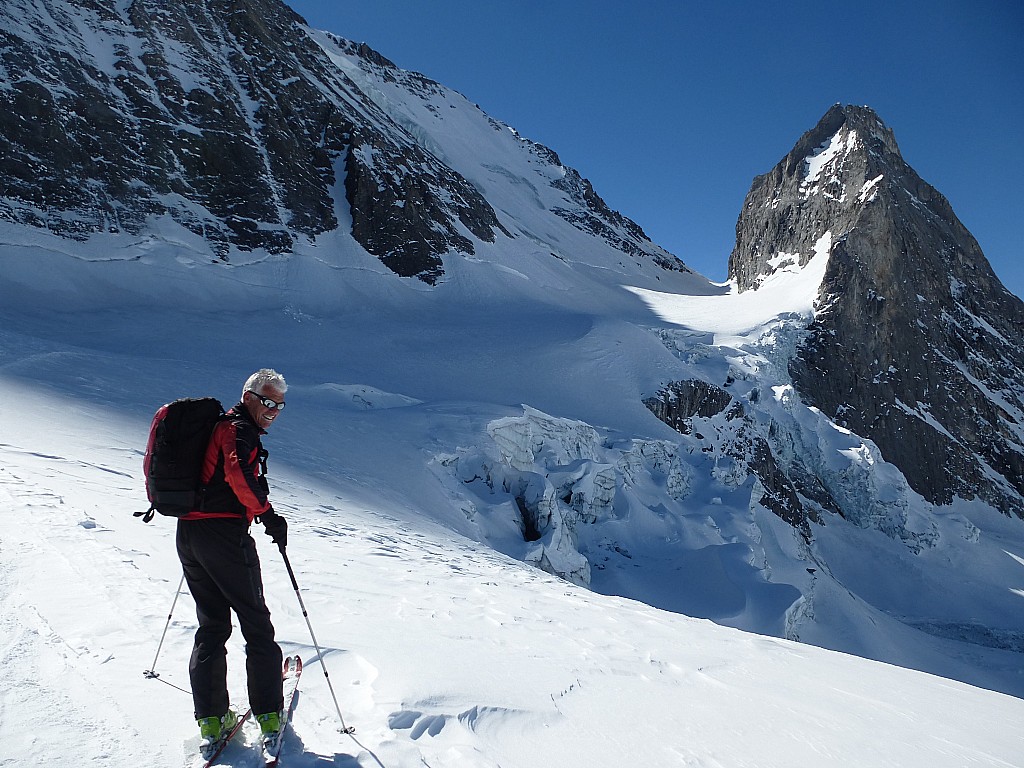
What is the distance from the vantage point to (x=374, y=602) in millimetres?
4859

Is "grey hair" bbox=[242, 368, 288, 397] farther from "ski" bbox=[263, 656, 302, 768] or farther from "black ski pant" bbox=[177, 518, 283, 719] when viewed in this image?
"ski" bbox=[263, 656, 302, 768]

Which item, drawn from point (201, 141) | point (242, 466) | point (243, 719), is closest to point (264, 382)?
point (242, 466)

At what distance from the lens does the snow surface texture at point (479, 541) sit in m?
3.10

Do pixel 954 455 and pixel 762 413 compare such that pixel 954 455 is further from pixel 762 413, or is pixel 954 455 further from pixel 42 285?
pixel 42 285

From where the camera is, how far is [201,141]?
32.6 metres

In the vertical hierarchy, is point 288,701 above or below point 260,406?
below

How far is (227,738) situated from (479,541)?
9052 millimetres

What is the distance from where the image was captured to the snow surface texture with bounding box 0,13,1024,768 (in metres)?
3.10

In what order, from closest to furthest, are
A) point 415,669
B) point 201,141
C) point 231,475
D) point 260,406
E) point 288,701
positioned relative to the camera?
1. point 231,475
2. point 260,406
3. point 288,701
4. point 415,669
5. point 201,141

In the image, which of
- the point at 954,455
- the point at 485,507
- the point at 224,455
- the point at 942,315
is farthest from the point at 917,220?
the point at 224,455

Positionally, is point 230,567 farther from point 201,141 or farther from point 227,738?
point 201,141

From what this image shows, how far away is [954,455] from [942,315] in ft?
44.3

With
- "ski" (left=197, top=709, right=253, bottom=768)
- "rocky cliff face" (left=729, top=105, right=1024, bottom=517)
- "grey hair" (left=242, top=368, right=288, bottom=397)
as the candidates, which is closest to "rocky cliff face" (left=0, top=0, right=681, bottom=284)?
"rocky cliff face" (left=729, top=105, right=1024, bottom=517)

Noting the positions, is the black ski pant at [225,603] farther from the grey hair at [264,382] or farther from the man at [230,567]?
the grey hair at [264,382]
